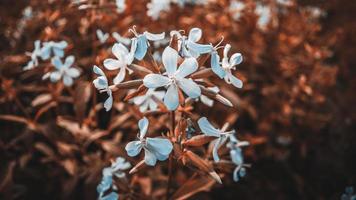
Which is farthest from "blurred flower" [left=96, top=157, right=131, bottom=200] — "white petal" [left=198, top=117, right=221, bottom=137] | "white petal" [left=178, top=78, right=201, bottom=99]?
"white petal" [left=178, top=78, right=201, bottom=99]

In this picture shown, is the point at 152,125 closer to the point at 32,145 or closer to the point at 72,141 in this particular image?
the point at 72,141

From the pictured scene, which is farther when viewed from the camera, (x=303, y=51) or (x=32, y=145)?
(x=303, y=51)

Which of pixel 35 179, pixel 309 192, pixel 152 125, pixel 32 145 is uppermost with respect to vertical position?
pixel 152 125

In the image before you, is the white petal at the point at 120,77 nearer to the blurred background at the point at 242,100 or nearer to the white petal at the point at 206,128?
the white petal at the point at 206,128

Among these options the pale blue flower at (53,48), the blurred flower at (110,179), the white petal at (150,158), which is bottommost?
the blurred flower at (110,179)

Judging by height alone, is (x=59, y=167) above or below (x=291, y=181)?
above

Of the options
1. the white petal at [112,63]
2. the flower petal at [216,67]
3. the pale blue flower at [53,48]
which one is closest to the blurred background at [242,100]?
the pale blue flower at [53,48]

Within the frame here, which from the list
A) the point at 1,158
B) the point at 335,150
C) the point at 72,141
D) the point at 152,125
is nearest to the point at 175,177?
the point at 152,125
